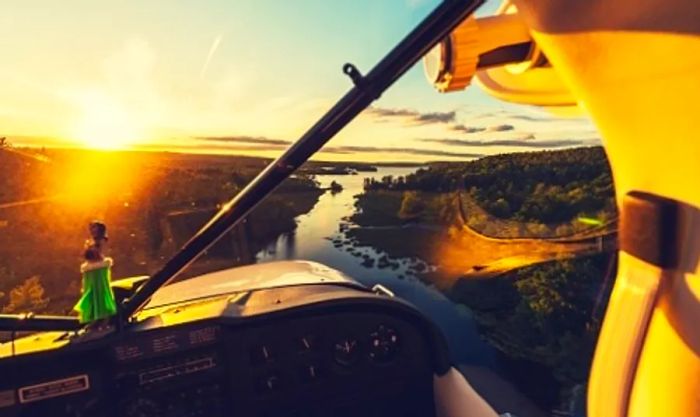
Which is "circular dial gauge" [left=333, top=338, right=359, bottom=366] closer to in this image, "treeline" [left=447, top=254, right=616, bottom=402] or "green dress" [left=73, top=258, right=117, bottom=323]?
"green dress" [left=73, top=258, right=117, bottom=323]

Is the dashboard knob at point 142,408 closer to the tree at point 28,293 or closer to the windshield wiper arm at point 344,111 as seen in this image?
the windshield wiper arm at point 344,111

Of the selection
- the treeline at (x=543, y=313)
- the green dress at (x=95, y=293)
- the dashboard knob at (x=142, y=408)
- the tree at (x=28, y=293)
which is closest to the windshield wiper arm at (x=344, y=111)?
the green dress at (x=95, y=293)

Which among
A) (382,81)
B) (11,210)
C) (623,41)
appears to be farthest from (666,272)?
(11,210)

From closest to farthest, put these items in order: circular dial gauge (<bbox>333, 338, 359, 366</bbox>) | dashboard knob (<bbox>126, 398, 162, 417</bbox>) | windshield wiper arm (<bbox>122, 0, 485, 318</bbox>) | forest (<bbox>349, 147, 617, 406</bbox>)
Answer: windshield wiper arm (<bbox>122, 0, 485, 318</bbox>) < dashboard knob (<bbox>126, 398, 162, 417</bbox>) < circular dial gauge (<bbox>333, 338, 359, 366</bbox>) < forest (<bbox>349, 147, 617, 406</bbox>)

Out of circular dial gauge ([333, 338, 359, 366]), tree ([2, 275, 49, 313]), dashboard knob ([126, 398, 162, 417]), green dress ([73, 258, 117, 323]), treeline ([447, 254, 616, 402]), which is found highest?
green dress ([73, 258, 117, 323])

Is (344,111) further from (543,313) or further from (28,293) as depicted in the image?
(543,313)

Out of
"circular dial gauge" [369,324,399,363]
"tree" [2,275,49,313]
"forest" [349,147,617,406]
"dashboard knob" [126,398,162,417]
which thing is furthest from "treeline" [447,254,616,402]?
"dashboard knob" [126,398,162,417]

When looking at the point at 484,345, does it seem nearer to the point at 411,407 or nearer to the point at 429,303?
the point at 429,303
